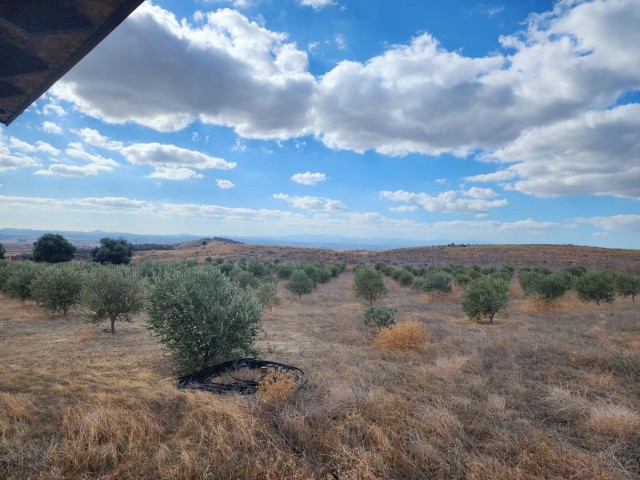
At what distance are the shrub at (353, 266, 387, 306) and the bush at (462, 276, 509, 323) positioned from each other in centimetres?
713

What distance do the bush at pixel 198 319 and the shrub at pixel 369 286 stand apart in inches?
614

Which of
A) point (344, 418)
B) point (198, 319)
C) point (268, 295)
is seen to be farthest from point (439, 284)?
point (344, 418)

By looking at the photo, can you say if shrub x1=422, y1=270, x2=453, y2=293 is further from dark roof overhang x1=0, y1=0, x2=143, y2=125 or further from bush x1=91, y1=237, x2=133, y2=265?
bush x1=91, y1=237, x2=133, y2=265

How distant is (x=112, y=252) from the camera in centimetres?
5269

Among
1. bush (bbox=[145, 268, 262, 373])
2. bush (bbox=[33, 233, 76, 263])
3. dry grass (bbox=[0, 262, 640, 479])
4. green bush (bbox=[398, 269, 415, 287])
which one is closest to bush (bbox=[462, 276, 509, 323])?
dry grass (bbox=[0, 262, 640, 479])

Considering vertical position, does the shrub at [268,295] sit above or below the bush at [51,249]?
below

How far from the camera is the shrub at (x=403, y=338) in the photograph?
11203mm

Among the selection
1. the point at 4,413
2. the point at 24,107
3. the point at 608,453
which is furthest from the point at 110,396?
the point at 608,453

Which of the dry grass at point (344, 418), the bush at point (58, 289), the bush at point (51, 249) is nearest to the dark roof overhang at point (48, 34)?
the dry grass at point (344, 418)

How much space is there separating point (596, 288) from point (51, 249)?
213ft

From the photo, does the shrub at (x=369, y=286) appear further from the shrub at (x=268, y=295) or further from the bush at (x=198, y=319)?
the bush at (x=198, y=319)

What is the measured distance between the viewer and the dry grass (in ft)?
14.8

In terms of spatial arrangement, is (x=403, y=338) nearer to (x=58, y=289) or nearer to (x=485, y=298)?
(x=485, y=298)

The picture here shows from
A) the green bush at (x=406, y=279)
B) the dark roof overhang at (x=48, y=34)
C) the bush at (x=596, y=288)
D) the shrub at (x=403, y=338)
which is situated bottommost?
the green bush at (x=406, y=279)
